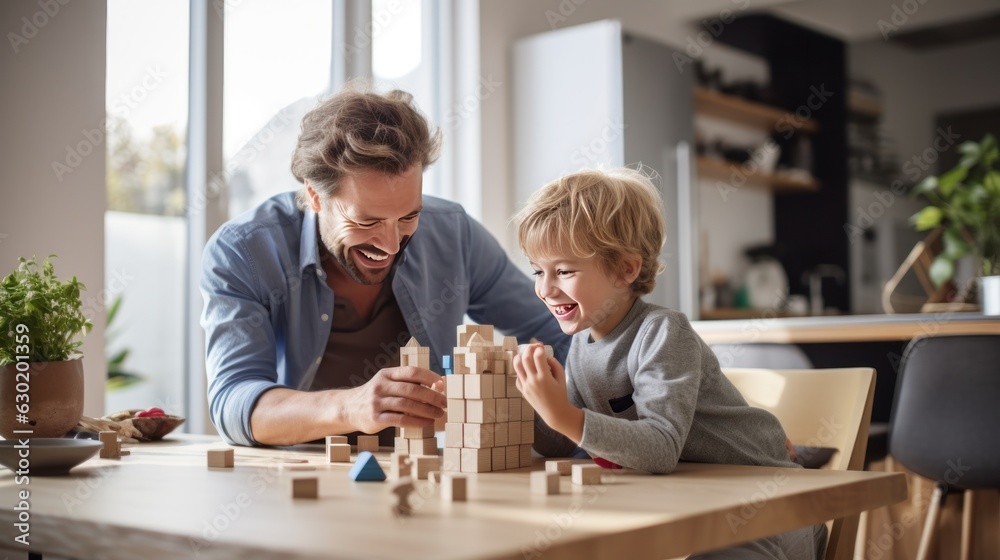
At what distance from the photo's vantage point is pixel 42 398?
5.13 feet

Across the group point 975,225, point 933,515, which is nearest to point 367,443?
point 933,515

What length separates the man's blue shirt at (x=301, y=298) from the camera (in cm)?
179

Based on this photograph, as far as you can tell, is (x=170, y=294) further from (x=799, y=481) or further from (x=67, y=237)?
(x=799, y=481)

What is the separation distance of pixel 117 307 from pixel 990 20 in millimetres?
5459

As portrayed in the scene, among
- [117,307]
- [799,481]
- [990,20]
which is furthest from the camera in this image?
[990,20]

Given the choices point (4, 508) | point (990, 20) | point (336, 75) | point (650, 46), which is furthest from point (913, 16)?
point (4, 508)

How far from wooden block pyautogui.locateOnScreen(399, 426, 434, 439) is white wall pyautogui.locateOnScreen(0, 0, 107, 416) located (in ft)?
5.10

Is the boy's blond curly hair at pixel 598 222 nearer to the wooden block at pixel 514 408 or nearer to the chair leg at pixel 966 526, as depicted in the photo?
the wooden block at pixel 514 408

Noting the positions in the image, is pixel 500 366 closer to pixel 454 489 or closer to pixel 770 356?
pixel 454 489

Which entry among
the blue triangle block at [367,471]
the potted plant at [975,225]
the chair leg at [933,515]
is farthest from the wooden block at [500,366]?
the potted plant at [975,225]

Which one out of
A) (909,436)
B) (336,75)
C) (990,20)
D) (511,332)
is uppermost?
(990,20)

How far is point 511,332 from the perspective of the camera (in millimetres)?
2340

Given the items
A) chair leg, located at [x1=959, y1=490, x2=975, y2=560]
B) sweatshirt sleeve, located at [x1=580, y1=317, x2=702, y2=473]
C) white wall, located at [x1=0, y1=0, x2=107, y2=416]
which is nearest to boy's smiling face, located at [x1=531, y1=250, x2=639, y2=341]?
sweatshirt sleeve, located at [x1=580, y1=317, x2=702, y2=473]

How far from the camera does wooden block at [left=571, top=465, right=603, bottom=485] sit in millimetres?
1108
